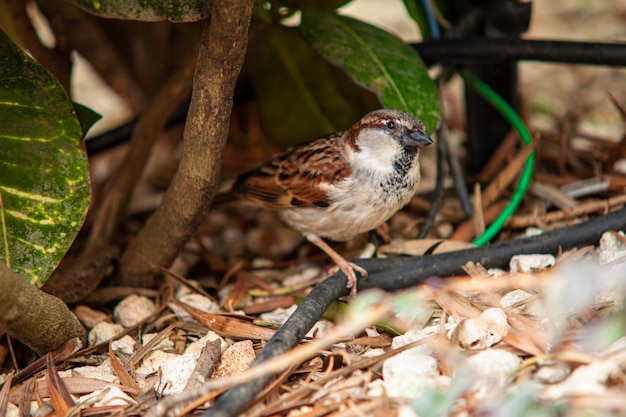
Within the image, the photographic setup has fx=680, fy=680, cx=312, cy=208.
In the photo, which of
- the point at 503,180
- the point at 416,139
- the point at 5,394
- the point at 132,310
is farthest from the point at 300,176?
the point at 5,394

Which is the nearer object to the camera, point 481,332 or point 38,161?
point 481,332

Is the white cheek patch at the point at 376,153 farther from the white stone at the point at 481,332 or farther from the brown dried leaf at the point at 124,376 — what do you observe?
the brown dried leaf at the point at 124,376

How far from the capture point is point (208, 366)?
1.88 meters

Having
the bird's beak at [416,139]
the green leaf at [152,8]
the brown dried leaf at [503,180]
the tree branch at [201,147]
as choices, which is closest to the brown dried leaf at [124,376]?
the tree branch at [201,147]

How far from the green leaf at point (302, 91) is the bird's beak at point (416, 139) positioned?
63 centimetres

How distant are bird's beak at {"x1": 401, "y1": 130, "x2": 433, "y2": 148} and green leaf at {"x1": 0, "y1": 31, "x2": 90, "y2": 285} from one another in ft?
3.35

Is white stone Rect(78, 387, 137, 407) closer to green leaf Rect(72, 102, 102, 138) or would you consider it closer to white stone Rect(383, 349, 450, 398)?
white stone Rect(383, 349, 450, 398)

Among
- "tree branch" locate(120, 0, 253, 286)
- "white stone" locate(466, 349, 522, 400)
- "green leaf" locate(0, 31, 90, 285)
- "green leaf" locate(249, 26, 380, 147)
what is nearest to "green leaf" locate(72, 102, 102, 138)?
"green leaf" locate(0, 31, 90, 285)

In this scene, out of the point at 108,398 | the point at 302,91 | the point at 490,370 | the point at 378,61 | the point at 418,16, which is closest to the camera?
the point at 490,370

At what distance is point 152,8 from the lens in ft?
6.31

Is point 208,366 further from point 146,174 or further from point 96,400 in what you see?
point 146,174

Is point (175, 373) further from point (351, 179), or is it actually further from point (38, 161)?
point (351, 179)

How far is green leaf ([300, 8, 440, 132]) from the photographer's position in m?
2.26

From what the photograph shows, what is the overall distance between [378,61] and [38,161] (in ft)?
3.73
